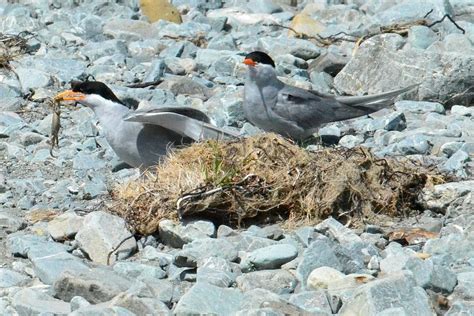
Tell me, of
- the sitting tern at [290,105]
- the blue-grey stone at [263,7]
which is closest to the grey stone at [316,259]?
the sitting tern at [290,105]

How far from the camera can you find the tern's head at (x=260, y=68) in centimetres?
895

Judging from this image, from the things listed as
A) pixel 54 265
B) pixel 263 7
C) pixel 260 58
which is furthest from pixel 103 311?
pixel 263 7

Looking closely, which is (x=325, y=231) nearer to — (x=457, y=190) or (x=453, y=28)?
(x=457, y=190)

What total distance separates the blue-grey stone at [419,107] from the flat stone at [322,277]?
3996 millimetres

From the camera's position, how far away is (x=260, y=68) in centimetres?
897

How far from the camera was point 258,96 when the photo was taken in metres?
8.83

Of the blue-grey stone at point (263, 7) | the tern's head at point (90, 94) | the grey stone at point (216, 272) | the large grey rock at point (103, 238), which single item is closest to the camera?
the grey stone at point (216, 272)

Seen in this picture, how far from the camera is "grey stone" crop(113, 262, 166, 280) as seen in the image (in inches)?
223

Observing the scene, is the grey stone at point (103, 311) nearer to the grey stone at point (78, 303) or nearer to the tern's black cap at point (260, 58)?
the grey stone at point (78, 303)

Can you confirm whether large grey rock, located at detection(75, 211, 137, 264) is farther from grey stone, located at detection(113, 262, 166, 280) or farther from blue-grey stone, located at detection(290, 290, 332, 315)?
blue-grey stone, located at detection(290, 290, 332, 315)

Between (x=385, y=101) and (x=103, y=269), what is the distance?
389 cm

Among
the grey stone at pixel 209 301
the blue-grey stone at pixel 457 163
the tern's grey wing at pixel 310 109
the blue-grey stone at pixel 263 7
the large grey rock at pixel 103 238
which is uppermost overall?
the grey stone at pixel 209 301

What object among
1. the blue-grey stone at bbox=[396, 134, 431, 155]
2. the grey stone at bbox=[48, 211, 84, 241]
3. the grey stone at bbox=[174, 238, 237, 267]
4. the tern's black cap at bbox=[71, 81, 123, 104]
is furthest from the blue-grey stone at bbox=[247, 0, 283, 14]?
the grey stone at bbox=[174, 238, 237, 267]

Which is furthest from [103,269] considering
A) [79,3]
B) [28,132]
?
[79,3]
